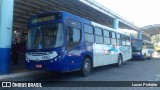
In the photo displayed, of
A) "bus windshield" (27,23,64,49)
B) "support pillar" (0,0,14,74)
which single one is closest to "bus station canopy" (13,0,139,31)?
"support pillar" (0,0,14,74)

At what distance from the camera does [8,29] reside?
1146 centimetres

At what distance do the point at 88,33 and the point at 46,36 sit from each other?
2.95 meters

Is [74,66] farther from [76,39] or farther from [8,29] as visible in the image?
[8,29]

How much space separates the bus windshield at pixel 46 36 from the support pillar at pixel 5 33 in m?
1.18

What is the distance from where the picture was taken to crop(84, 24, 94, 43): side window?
12366mm

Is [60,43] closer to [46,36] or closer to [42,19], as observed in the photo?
[46,36]

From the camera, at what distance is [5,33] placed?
11266 millimetres

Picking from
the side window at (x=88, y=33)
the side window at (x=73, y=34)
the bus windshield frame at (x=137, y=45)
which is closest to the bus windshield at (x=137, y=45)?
the bus windshield frame at (x=137, y=45)

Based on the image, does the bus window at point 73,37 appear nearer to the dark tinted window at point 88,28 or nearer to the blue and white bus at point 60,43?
the blue and white bus at point 60,43

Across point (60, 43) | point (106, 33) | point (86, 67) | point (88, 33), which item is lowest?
point (86, 67)

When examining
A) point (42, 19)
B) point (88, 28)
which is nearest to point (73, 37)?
point (42, 19)

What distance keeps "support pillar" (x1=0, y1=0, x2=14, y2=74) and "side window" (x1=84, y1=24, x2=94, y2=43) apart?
3.74 metres

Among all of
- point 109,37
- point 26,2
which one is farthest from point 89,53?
point 26,2

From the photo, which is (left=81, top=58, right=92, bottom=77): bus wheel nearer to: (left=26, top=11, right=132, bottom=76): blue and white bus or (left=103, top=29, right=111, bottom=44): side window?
(left=26, top=11, right=132, bottom=76): blue and white bus
